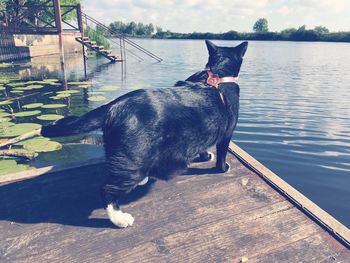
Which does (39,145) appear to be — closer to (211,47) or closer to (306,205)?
(211,47)

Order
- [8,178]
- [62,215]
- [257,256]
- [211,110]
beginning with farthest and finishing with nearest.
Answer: [8,178]
[211,110]
[62,215]
[257,256]

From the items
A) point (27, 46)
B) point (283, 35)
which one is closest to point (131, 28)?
point (283, 35)

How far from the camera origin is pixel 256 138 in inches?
257

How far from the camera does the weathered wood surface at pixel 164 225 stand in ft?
6.73

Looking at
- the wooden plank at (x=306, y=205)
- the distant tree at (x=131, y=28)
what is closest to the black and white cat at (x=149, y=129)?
the wooden plank at (x=306, y=205)

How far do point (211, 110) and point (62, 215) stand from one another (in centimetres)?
174

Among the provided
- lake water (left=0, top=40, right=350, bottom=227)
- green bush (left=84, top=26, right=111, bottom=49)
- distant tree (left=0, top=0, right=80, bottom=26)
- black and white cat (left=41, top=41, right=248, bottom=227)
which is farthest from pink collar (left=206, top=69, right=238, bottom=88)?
green bush (left=84, top=26, right=111, bottom=49)

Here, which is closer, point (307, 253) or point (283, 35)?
point (307, 253)

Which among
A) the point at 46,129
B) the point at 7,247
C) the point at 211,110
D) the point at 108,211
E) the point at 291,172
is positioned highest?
the point at 211,110

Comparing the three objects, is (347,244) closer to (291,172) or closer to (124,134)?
(124,134)

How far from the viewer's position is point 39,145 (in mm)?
4613

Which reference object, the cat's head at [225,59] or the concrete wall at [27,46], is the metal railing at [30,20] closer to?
the concrete wall at [27,46]

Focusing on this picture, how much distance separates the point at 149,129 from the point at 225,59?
1.48 metres

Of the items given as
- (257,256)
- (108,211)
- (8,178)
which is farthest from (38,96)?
(257,256)
